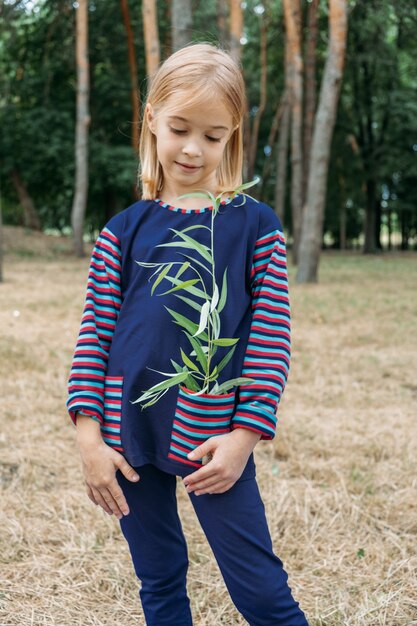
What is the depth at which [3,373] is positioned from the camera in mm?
4914

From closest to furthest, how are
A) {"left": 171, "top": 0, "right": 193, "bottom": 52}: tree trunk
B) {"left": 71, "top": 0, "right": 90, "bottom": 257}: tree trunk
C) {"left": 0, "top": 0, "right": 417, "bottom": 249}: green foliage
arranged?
1. {"left": 171, "top": 0, "right": 193, "bottom": 52}: tree trunk
2. {"left": 71, "top": 0, "right": 90, "bottom": 257}: tree trunk
3. {"left": 0, "top": 0, "right": 417, "bottom": 249}: green foliage

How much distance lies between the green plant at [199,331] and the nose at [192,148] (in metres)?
0.09

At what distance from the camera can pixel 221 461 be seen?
143 centimetres

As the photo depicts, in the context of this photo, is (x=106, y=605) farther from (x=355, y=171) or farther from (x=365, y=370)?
(x=355, y=171)

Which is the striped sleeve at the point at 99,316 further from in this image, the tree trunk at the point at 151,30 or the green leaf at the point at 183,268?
the tree trunk at the point at 151,30

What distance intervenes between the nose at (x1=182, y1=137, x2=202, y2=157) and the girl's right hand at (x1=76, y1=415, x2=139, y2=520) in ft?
2.12

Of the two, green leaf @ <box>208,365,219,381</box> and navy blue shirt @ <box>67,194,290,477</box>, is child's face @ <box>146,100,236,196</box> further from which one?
green leaf @ <box>208,365,219,381</box>

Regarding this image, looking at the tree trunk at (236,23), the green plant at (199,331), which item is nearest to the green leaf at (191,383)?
the green plant at (199,331)

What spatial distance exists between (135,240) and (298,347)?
4.59m

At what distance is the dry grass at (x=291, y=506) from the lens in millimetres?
2201

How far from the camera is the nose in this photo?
1518 mm

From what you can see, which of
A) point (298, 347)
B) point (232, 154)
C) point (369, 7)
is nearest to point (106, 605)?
point (232, 154)

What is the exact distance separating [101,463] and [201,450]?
254mm

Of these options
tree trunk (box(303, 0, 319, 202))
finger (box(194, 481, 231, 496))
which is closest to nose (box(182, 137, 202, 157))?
finger (box(194, 481, 231, 496))
